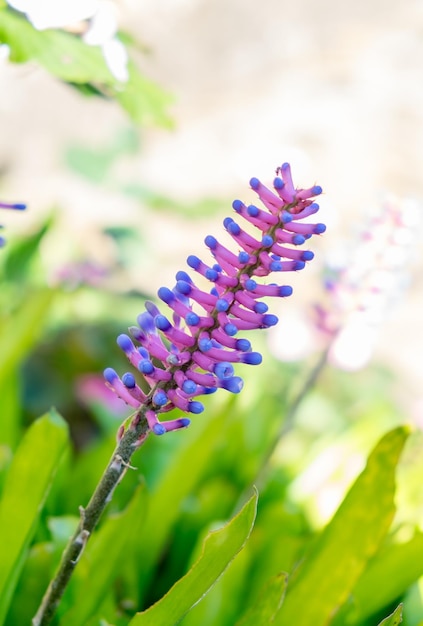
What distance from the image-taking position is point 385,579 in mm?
1289

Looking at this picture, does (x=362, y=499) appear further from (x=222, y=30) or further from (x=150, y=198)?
(x=222, y=30)

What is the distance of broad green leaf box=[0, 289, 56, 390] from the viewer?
1541 millimetres

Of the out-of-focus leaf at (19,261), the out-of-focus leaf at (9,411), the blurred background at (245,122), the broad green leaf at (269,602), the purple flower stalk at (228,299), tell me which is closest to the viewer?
the purple flower stalk at (228,299)

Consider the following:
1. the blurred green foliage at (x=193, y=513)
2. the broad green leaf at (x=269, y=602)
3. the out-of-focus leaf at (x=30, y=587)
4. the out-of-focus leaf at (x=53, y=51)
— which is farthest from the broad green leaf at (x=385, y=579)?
the out-of-focus leaf at (x=53, y=51)

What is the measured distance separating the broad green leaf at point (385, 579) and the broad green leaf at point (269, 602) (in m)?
0.32

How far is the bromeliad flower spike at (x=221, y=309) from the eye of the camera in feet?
2.37

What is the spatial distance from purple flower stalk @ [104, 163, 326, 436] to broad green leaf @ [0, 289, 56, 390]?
83cm

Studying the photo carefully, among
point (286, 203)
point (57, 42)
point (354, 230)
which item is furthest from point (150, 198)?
point (286, 203)

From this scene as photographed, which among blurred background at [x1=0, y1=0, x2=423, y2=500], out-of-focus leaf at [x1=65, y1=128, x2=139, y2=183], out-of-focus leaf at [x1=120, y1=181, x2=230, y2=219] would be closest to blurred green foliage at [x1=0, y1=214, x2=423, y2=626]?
out-of-focus leaf at [x1=120, y1=181, x2=230, y2=219]

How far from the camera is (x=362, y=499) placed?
1077 millimetres

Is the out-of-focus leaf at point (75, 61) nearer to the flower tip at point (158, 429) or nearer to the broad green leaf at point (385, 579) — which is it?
the flower tip at point (158, 429)

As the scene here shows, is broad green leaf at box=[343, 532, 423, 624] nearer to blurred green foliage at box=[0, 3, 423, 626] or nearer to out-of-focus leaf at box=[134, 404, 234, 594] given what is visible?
blurred green foliage at box=[0, 3, 423, 626]

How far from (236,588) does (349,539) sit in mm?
359

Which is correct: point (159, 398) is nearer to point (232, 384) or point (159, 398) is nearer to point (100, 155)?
point (232, 384)
